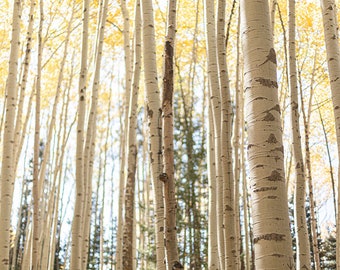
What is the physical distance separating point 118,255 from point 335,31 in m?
2.91

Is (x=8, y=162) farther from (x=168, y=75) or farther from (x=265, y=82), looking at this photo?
(x=265, y=82)

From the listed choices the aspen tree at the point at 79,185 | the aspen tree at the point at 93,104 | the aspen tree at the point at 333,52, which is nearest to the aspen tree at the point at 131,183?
the aspen tree at the point at 79,185

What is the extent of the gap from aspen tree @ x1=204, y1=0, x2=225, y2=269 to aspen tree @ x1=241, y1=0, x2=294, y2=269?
4.51ft

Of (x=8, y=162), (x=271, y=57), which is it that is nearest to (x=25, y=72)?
(x=8, y=162)

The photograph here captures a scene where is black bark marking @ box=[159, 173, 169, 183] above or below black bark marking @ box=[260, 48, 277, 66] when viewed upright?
below

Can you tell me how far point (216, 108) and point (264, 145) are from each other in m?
1.52

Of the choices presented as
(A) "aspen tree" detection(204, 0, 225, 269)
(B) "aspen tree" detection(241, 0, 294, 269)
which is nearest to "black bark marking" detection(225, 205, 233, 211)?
(A) "aspen tree" detection(204, 0, 225, 269)

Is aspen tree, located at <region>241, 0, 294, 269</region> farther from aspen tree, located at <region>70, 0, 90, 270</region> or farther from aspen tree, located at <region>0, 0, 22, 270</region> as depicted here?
aspen tree, located at <region>0, 0, 22, 270</region>

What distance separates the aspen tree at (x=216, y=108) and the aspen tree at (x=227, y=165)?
271 mm

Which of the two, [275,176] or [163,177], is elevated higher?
[163,177]

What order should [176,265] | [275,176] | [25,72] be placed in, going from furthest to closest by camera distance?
[25,72] < [176,265] < [275,176]

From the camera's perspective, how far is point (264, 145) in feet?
4.90

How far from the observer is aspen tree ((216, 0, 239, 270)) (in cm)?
247

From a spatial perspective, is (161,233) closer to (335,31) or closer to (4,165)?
(4,165)
